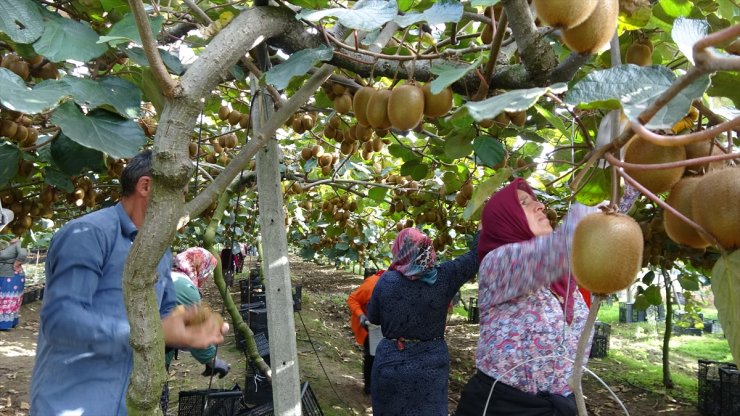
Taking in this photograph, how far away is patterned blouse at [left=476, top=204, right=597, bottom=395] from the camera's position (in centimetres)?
207

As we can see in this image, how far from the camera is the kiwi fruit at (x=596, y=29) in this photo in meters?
0.75

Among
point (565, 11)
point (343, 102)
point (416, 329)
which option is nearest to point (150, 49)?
point (565, 11)

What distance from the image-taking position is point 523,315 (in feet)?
7.21

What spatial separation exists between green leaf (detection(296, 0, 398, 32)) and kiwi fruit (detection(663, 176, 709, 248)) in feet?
2.07

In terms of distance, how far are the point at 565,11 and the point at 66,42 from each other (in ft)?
4.24

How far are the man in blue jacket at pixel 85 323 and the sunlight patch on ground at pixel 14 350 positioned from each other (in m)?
6.73

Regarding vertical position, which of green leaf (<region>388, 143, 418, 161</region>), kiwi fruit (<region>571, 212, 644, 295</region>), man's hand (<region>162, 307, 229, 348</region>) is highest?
green leaf (<region>388, 143, 418, 161</region>)

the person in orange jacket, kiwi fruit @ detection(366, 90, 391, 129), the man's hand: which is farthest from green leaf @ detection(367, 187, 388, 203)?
the man's hand

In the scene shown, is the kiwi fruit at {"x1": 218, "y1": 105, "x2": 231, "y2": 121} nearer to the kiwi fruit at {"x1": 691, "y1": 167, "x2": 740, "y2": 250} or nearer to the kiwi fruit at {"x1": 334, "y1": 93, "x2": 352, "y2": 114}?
the kiwi fruit at {"x1": 334, "y1": 93, "x2": 352, "y2": 114}

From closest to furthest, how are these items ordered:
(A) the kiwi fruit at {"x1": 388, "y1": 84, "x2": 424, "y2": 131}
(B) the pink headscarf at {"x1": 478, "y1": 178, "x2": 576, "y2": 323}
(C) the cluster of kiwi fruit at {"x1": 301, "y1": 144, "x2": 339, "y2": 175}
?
(A) the kiwi fruit at {"x1": 388, "y1": 84, "x2": 424, "y2": 131}, (B) the pink headscarf at {"x1": 478, "y1": 178, "x2": 576, "y2": 323}, (C) the cluster of kiwi fruit at {"x1": 301, "y1": 144, "x2": 339, "y2": 175}

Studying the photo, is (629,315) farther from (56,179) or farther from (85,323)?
(85,323)

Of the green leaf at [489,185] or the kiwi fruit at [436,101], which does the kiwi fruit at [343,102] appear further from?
the green leaf at [489,185]

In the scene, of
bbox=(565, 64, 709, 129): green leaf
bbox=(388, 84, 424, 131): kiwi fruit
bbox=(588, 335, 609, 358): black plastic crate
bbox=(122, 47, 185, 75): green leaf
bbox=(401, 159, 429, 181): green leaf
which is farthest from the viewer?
bbox=(588, 335, 609, 358): black plastic crate

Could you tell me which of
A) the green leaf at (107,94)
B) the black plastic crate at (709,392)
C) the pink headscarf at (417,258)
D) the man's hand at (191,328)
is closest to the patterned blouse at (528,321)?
the pink headscarf at (417,258)
